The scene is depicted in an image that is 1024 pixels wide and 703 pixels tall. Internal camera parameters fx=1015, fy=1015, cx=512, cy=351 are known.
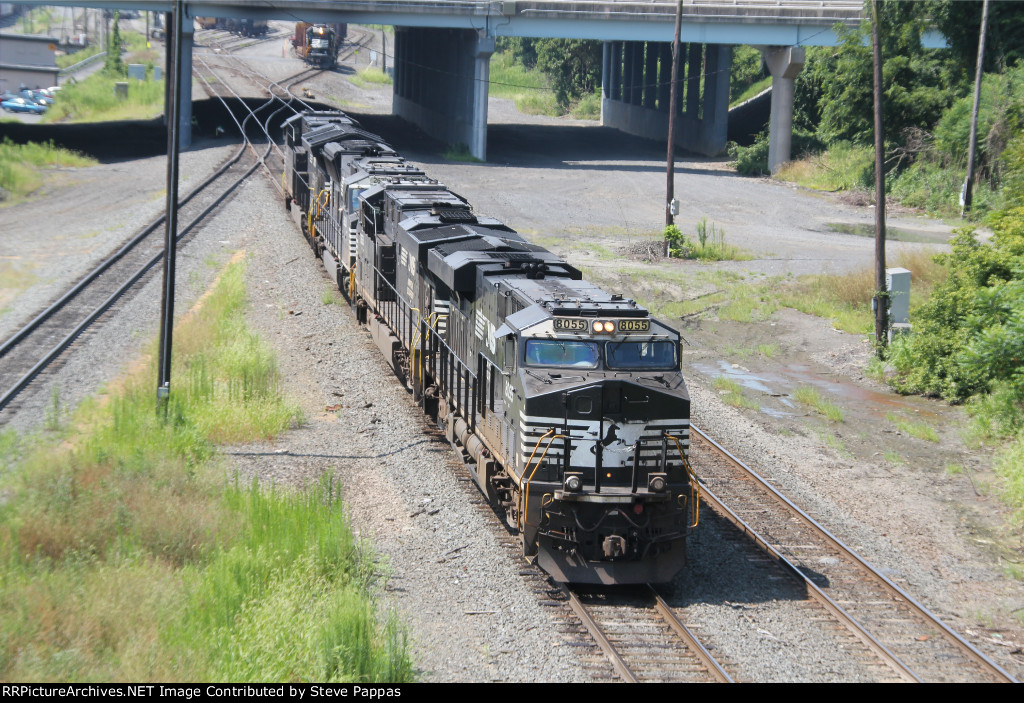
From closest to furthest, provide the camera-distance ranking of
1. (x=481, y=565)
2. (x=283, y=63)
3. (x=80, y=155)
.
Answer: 1. (x=481, y=565)
2. (x=80, y=155)
3. (x=283, y=63)

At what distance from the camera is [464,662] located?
10898 mm

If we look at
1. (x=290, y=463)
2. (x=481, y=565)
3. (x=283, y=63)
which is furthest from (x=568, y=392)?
(x=283, y=63)

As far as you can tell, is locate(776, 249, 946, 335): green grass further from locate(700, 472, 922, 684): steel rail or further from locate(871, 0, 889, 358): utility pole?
locate(700, 472, 922, 684): steel rail

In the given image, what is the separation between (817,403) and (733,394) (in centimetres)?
178

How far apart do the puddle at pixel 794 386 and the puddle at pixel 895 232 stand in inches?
678

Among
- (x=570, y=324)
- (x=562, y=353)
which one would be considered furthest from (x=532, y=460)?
(x=570, y=324)

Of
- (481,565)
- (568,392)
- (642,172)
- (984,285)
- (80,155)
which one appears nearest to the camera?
(568,392)

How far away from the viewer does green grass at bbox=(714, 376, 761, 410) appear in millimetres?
21766

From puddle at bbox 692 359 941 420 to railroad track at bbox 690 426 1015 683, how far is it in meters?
4.92

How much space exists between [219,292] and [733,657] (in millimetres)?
19678

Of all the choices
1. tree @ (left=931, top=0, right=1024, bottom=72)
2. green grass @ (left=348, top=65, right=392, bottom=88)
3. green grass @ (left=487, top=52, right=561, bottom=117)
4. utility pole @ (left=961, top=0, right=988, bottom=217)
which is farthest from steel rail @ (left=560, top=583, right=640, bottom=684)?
green grass @ (left=348, top=65, right=392, bottom=88)

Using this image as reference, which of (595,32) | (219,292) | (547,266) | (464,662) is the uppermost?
(595,32)

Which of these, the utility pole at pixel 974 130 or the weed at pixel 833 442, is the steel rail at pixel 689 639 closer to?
the weed at pixel 833 442

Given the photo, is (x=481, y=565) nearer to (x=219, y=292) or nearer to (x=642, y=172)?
(x=219, y=292)
